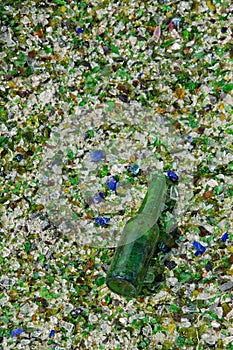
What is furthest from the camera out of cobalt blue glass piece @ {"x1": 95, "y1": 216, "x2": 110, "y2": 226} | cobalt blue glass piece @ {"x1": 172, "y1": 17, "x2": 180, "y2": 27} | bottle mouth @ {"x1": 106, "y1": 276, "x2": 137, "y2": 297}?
cobalt blue glass piece @ {"x1": 172, "y1": 17, "x2": 180, "y2": 27}

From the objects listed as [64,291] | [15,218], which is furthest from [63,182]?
[64,291]

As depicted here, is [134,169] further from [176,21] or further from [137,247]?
[176,21]

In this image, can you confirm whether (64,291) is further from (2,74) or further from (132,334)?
(2,74)

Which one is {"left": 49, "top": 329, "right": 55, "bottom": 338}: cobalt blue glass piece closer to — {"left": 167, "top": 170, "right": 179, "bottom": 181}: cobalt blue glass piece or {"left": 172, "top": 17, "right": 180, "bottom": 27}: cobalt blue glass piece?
{"left": 167, "top": 170, "right": 179, "bottom": 181}: cobalt blue glass piece

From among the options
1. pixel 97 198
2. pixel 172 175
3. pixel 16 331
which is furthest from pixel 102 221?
pixel 16 331

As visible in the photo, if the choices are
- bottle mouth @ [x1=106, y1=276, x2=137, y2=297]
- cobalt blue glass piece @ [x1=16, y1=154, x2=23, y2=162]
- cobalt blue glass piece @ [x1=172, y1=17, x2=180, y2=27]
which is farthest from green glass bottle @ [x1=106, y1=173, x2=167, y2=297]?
cobalt blue glass piece @ [x1=172, y1=17, x2=180, y2=27]

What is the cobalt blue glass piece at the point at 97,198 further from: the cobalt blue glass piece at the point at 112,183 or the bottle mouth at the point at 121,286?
the bottle mouth at the point at 121,286

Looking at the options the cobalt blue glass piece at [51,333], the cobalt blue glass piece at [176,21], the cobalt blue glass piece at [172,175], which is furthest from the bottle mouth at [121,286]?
the cobalt blue glass piece at [176,21]
